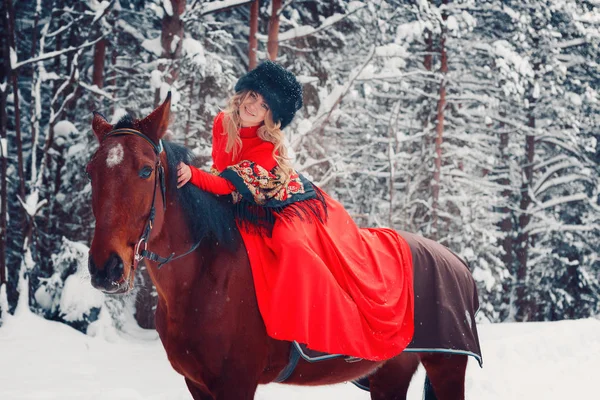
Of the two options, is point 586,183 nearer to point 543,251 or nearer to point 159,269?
point 543,251

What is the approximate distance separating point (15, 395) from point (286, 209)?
159 inches

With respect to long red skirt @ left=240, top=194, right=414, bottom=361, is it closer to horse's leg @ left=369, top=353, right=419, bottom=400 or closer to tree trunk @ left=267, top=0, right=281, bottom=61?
horse's leg @ left=369, top=353, right=419, bottom=400

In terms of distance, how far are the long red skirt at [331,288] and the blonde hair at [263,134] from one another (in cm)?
40

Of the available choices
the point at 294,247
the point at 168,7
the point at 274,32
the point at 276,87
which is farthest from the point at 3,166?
the point at 294,247

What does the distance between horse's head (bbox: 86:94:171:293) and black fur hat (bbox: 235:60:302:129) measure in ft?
2.54

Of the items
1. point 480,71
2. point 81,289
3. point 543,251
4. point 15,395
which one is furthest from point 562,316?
point 15,395

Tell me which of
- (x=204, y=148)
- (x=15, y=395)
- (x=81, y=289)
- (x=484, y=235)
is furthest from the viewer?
(x=484, y=235)

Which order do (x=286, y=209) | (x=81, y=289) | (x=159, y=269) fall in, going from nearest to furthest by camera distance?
(x=159, y=269), (x=286, y=209), (x=81, y=289)

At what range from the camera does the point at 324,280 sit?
312 centimetres

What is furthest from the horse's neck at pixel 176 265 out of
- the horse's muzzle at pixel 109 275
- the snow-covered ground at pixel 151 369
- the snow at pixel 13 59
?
the snow at pixel 13 59

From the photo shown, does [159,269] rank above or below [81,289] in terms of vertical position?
above

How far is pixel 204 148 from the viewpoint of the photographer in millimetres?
10289

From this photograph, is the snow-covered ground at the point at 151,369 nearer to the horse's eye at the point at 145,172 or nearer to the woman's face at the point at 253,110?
the woman's face at the point at 253,110

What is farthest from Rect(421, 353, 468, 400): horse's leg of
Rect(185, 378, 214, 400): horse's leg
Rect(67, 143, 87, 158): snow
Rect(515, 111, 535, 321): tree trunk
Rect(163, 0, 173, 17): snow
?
Rect(515, 111, 535, 321): tree trunk
